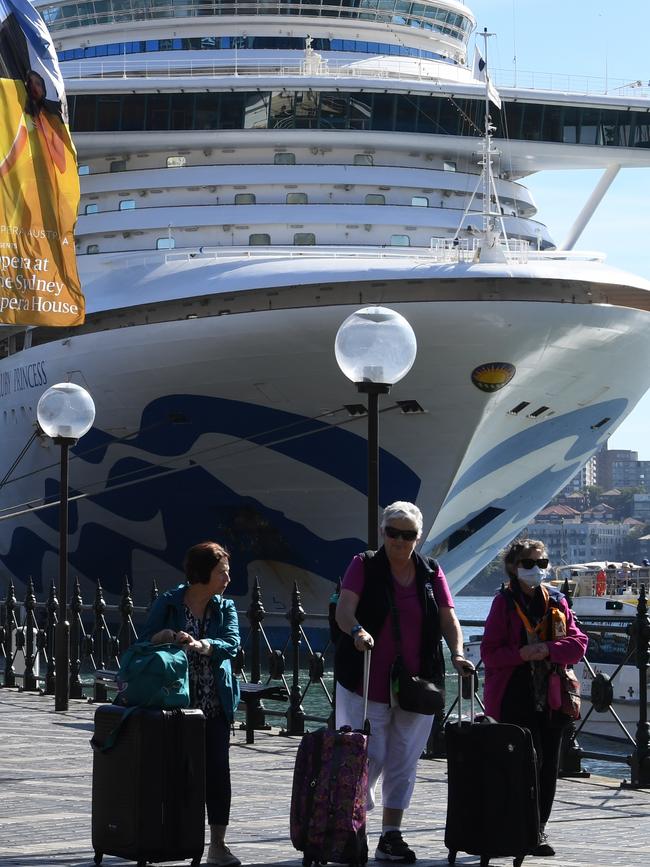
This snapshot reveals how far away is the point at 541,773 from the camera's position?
697 centimetres

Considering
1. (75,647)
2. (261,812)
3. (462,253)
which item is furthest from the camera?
(462,253)

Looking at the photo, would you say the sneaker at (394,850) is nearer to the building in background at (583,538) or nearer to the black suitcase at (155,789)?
the black suitcase at (155,789)

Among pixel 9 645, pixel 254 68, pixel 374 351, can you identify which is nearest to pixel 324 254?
pixel 254 68

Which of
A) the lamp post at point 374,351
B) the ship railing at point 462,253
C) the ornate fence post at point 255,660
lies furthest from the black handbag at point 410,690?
the ship railing at point 462,253

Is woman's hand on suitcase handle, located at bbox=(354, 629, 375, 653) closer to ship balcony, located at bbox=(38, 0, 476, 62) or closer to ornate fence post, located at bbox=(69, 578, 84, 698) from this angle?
ornate fence post, located at bbox=(69, 578, 84, 698)

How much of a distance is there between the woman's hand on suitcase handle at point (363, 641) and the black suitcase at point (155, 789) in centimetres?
66

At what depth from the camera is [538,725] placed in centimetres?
699

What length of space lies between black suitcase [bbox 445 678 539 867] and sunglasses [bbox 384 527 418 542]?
0.75 metres

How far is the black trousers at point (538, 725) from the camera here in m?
6.97

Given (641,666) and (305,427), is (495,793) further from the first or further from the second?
(305,427)

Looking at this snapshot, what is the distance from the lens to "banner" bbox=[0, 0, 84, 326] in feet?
33.7

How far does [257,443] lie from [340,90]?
600 cm

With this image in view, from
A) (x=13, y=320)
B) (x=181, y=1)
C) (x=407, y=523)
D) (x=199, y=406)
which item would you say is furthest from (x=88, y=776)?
(x=181, y=1)

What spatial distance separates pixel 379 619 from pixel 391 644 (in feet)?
0.36
